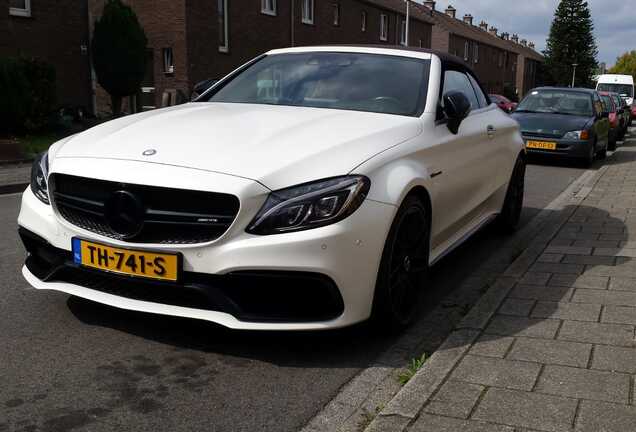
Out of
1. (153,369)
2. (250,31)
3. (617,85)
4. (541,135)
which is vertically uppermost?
(250,31)

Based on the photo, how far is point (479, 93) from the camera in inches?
241

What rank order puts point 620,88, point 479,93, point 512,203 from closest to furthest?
point 479,93 → point 512,203 → point 620,88

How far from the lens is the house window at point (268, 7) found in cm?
2865

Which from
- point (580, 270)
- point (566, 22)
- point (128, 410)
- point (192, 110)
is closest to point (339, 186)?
point (128, 410)

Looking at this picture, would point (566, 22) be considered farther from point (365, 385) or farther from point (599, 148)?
point (365, 385)

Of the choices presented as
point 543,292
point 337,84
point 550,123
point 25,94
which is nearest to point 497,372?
point 543,292

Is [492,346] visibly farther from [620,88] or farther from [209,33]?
[620,88]

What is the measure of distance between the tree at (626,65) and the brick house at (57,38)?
12814 cm

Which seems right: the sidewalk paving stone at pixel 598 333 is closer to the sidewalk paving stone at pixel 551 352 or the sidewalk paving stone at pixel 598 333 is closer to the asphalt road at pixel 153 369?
the sidewalk paving stone at pixel 551 352

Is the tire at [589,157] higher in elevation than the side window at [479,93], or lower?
lower

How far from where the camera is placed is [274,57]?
5426mm

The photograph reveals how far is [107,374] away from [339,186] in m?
1.40

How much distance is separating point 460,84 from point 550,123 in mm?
9489

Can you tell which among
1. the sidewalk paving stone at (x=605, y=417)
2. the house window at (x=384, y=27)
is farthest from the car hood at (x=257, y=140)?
the house window at (x=384, y=27)
